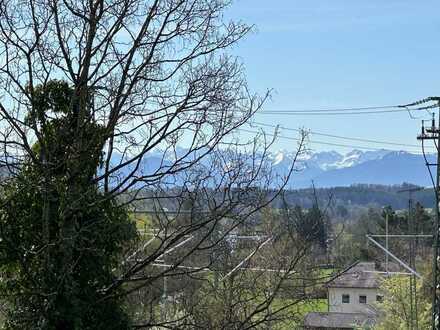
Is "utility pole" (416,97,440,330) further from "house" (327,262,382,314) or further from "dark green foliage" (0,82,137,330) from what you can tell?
"house" (327,262,382,314)

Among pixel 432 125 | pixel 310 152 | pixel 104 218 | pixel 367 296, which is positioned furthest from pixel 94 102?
pixel 367 296

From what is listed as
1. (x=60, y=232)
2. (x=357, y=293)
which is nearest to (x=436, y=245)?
(x=60, y=232)

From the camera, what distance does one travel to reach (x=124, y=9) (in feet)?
23.9

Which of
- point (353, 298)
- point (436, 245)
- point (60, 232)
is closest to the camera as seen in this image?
point (60, 232)

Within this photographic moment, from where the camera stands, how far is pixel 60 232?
7188mm

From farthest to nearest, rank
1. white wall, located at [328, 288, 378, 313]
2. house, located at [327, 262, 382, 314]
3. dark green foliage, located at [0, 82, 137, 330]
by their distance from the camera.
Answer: white wall, located at [328, 288, 378, 313] < house, located at [327, 262, 382, 314] < dark green foliage, located at [0, 82, 137, 330]

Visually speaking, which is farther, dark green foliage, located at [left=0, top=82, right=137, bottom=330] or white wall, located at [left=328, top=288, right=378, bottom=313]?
white wall, located at [left=328, top=288, right=378, bottom=313]

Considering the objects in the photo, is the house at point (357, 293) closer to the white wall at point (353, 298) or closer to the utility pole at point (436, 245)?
the white wall at point (353, 298)

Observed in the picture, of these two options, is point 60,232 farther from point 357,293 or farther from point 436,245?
point 357,293

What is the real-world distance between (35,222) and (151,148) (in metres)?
1.48

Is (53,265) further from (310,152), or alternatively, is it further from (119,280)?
(310,152)

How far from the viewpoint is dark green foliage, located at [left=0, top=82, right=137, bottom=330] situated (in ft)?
23.1

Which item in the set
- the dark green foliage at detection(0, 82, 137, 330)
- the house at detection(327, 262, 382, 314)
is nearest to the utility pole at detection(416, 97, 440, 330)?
the dark green foliage at detection(0, 82, 137, 330)

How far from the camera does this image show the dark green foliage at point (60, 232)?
7.03 meters
